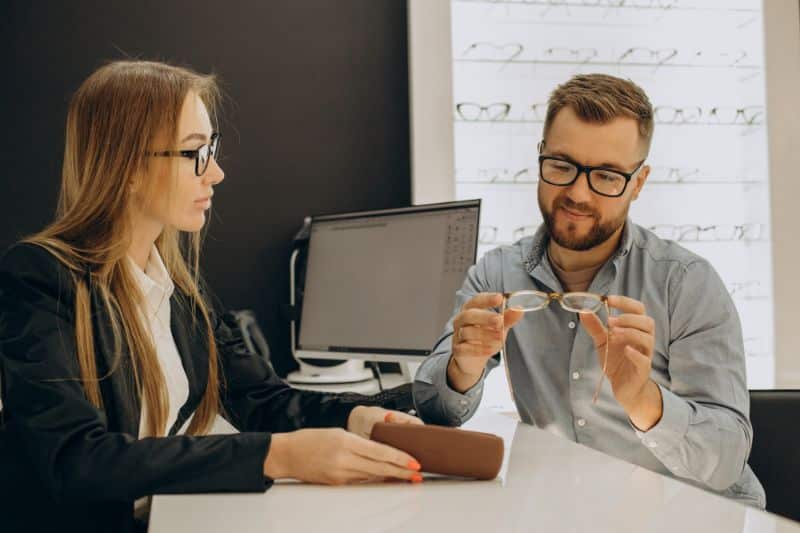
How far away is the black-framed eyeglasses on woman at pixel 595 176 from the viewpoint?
5.44ft

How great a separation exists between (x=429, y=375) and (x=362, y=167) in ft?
4.49

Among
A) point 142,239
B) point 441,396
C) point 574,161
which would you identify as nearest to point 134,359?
point 142,239

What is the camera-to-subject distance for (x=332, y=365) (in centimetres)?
265

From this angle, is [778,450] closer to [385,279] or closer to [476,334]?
[476,334]

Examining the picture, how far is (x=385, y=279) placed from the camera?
7.89 ft

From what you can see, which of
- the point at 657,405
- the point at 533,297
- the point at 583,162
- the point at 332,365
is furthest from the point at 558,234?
the point at 332,365

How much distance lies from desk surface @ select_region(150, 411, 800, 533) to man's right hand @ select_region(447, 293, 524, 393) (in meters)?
0.27

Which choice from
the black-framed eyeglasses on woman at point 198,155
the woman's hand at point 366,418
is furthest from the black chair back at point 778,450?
the black-framed eyeglasses on woman at point 198,155

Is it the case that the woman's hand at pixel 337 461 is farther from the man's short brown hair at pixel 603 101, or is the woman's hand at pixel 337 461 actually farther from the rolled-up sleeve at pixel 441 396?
the man's short brown hair at pixel 603 101

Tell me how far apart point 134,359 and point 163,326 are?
8.8 inches

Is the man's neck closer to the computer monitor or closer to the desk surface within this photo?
the computer monitor

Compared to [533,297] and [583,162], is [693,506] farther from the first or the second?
[583,162]

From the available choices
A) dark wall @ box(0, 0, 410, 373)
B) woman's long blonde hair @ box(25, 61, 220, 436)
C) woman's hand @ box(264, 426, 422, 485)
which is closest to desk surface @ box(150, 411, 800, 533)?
woman's hand @ box(264, 426, 422, 485)

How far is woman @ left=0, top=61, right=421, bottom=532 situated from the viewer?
1.13m
